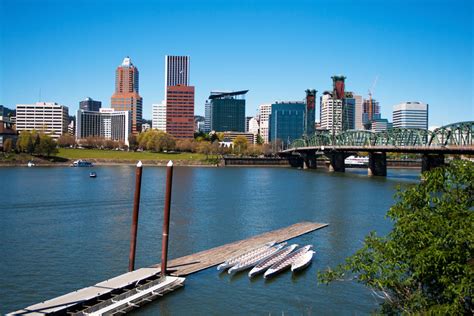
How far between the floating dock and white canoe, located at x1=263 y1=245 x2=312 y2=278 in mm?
3556

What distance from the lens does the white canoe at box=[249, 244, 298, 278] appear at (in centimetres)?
3281

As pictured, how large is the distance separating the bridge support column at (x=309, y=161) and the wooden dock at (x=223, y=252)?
13423 centimetres

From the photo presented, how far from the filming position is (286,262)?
3506cm

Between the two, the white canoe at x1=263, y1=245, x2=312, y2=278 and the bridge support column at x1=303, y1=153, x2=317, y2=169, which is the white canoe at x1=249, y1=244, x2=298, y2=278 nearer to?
the white canoe at x1=263, y1=245, x2=312, y2=278

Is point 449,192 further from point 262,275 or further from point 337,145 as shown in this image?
point 337,145

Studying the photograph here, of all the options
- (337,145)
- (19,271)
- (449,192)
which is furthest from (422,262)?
(337,145)

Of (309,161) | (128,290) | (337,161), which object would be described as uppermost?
(337,161)

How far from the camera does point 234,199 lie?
2923 inches

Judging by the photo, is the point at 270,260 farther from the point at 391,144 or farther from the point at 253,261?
the point at 391,144

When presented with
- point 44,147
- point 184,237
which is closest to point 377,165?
point 44,147

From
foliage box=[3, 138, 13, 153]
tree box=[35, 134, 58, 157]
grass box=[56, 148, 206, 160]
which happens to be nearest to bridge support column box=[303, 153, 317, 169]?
grass box=[56, 148, 206, 160]

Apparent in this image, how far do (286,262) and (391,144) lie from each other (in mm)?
100676

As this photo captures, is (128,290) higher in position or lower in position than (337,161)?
lower

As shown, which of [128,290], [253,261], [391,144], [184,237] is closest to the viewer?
[128,290]
